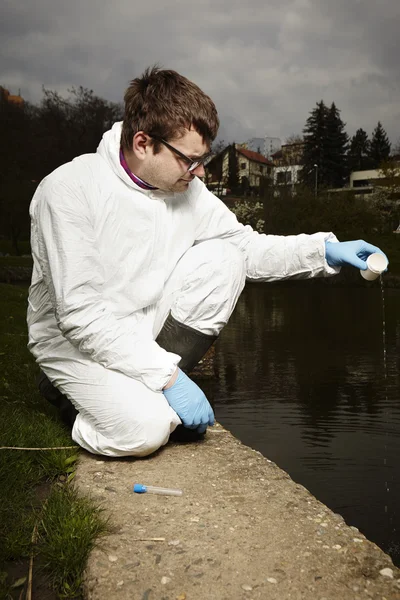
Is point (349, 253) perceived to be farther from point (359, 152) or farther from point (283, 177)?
point (359, 152)

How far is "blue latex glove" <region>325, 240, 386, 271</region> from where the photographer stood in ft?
8.77

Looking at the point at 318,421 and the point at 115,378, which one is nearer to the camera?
the point at 115,378

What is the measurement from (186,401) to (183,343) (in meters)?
0.31

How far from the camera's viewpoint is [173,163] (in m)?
2.46

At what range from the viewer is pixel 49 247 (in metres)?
2.28

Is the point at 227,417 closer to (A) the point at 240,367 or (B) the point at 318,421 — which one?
(B) the point at 318,421

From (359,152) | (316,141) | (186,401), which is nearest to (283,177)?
(316,141)

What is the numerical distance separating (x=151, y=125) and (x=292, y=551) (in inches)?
62.4

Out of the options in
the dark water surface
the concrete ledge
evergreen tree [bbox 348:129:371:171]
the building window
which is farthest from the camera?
evergreen tree [bbox 348:129:371:171]

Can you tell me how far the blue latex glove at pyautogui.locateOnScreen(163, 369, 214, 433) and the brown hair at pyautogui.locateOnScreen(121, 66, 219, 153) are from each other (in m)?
0.92

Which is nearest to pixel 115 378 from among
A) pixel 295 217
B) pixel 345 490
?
pixel 345 490

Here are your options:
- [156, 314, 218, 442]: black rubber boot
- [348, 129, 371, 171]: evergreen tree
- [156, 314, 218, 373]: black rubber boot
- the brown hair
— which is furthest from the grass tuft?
[348, 129, 371, 171]: evergreen tree

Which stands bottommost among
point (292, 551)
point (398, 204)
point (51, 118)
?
point (292, 551)

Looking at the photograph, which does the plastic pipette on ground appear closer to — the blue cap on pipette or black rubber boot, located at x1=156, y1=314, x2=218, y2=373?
the blue cap on pipette
